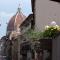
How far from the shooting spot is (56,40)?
739 inches

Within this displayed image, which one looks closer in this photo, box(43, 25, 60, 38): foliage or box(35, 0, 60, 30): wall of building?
box(43, 25, 60, 38): foliage

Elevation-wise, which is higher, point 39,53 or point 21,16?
point 21,16

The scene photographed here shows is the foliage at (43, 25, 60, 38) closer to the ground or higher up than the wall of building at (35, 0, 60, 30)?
closer to the ground

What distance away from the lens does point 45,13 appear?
1292 inches

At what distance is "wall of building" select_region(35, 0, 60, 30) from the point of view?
29.6 m

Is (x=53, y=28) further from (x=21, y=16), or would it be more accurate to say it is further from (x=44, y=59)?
(x=21, y=16)

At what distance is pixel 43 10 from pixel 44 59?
40.6 ft

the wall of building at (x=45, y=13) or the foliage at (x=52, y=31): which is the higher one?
the wall of building at (x=45, y=13)

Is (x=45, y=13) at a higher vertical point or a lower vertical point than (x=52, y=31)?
higher

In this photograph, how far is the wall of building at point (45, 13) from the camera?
2962 cm

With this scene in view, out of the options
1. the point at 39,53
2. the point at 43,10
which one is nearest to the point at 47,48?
the point at 39,53

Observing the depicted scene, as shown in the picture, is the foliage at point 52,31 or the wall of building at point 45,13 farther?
the wall of building at point 45,13

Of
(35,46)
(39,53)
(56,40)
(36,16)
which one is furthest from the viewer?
(36,16)

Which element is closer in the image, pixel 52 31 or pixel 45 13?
pixel 52 31
